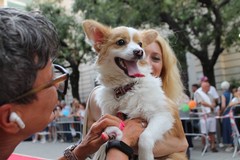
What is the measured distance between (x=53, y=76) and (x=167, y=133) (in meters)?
1.06

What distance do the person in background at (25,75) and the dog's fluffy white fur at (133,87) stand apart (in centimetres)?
84

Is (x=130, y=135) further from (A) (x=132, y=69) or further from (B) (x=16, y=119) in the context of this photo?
(B) (x=16, y=119)

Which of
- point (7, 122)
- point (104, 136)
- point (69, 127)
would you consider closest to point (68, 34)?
point (69, 127)

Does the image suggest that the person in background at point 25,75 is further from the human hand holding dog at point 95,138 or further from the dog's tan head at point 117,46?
the dog's tan head at point 117,46

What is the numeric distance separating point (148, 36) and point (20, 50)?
154 centimetres

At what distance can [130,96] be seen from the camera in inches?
90.7

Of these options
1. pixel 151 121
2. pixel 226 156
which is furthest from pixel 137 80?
pixel 226 156

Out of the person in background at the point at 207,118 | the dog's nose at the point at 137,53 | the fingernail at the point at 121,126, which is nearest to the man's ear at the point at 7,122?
the fingernail at the point at 121,126

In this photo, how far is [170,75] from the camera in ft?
8.64

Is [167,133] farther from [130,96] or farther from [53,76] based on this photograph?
[53,76]

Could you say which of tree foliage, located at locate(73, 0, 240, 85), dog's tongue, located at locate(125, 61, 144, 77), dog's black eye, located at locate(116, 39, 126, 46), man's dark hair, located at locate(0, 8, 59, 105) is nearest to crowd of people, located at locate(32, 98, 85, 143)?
tree foliage, located at locate(73, 0, 240, 85)

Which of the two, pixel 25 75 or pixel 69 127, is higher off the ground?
pixel 25 75

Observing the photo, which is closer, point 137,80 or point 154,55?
point 137,80

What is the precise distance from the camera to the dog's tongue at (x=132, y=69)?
7.85 feet
